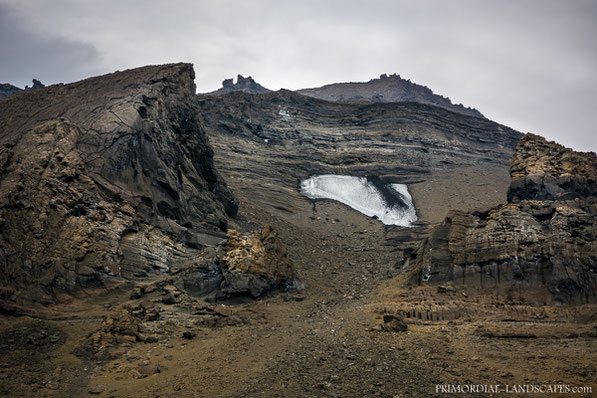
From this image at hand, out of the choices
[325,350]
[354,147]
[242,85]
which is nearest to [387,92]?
[242,85]

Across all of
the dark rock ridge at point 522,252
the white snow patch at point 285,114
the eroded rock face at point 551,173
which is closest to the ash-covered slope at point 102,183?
the dark rock ridge at point 522,252

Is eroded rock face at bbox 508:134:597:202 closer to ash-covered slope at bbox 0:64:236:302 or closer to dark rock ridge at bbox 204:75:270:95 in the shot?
ash-covered slope at bbox 0:64:236:302

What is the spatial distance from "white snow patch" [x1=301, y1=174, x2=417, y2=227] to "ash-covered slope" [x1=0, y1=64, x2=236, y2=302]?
62.1ft

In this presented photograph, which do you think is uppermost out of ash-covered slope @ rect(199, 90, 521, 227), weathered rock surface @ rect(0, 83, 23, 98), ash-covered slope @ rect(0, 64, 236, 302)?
weathered rock surface @ rect(0, 83, 23, 98)

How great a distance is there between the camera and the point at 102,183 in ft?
59.3

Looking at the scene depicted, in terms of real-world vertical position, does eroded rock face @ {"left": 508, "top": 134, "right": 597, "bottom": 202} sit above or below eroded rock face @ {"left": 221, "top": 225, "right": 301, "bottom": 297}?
above

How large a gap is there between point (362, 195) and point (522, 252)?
103 ft

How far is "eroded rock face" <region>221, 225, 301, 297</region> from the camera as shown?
1702 centimetres

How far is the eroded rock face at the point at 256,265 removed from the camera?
1702 centimetres

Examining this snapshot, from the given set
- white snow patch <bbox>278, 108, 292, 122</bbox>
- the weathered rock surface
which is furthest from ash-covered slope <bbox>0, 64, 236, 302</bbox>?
the weathered rock surface

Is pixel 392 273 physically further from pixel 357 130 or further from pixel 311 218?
pixel 357 130

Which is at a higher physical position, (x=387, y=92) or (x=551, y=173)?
(x=387, y=92)

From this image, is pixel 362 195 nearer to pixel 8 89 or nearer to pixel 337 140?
pixel 337 140

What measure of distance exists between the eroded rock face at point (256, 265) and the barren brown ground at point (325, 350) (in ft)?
2.41
